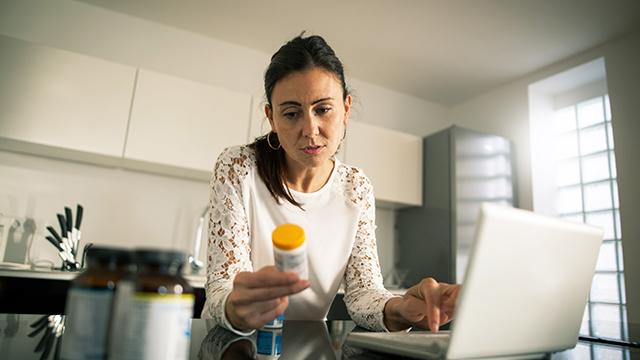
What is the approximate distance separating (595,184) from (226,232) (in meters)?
2.96

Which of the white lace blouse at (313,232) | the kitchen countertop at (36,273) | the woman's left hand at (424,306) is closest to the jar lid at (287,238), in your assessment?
the woman's left hand at (424,306)

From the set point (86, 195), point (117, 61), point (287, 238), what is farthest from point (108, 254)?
point (117, 61)

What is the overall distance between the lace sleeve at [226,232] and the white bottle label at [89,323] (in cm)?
39

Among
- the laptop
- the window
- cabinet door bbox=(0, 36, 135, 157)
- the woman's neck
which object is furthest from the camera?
the window

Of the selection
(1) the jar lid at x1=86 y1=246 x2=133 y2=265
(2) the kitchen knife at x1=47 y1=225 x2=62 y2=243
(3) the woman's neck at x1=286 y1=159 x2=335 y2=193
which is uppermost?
(3) the woman's neck at x1=286 y1=159 x2=335 y2=193

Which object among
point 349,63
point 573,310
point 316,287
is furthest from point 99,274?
point 349,63

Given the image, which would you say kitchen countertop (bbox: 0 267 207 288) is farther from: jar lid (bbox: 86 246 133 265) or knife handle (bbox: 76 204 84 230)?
jar lid (bbox: 86 246 133 265)

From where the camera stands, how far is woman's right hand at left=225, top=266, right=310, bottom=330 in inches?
22.2

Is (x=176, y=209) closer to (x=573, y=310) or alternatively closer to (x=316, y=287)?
(x=316, y=287)

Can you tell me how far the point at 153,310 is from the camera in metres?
0.38

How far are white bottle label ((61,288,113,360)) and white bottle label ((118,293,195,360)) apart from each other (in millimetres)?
24

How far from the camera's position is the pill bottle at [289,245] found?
0.51 metres

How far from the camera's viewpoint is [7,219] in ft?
7.70

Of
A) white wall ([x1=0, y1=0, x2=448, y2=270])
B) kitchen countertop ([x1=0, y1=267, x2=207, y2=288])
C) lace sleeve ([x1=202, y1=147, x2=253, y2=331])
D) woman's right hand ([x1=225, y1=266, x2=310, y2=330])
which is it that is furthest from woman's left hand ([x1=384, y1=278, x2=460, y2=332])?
white wall ([x1=0, y1=0, x2=448, y2=270])
